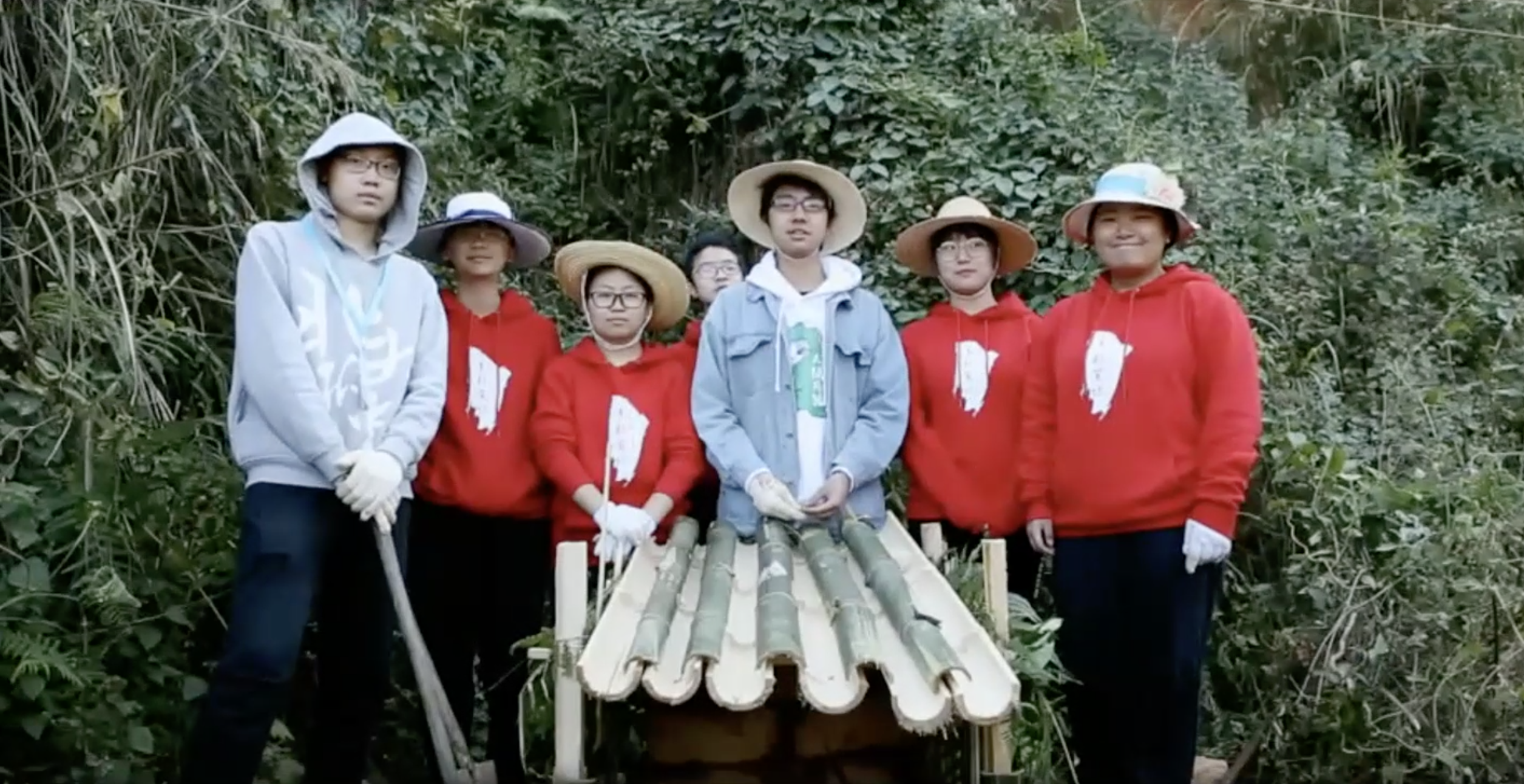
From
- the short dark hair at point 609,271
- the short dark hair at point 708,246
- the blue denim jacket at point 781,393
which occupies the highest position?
the short dark hair at point 708,246

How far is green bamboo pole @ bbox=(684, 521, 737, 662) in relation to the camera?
10.3 feet

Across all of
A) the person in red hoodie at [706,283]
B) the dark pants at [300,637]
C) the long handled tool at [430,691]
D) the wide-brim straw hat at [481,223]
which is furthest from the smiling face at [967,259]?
the long handled tool at [430,691]

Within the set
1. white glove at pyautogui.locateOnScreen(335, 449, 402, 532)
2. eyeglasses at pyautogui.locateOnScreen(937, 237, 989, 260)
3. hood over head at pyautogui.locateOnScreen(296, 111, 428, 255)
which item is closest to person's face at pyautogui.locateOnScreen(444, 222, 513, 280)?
hood over head at pyautogui.locateOnScreen(296, 111, 428, 255)

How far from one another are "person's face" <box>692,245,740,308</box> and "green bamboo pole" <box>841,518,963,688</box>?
1433mm

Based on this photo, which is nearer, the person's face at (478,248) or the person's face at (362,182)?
the person's face at (362,182)

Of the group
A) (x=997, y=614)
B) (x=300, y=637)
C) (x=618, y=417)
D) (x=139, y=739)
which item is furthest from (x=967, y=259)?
(x=139, y=739)

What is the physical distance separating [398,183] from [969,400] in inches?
69.2

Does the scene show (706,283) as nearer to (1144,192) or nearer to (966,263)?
(966,263)

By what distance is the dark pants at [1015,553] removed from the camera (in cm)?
470

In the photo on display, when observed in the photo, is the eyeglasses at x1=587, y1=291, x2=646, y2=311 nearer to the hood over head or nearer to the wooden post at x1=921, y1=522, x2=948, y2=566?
the hood over head

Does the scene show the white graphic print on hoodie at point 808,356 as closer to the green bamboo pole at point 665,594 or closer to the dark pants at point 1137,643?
the green bamboo pole at point 665,594

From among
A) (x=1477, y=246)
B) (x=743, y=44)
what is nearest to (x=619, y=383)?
(x=743, y=44)

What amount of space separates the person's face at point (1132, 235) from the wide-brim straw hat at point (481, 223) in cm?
173

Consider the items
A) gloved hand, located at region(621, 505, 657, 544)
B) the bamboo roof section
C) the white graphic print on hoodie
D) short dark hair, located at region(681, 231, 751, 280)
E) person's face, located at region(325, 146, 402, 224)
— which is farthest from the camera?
short dark hair, located at region(681, 231, 751, 280)
